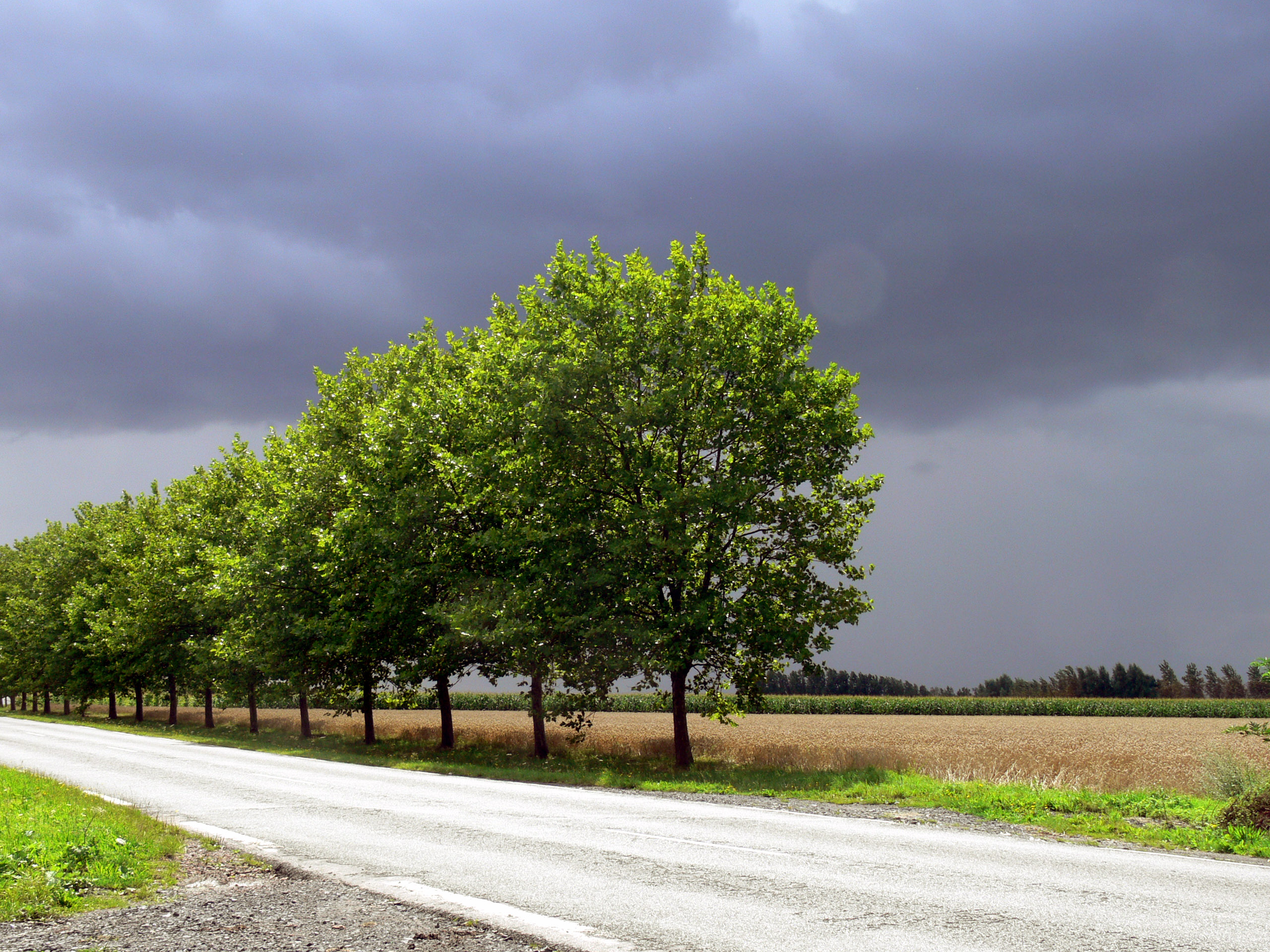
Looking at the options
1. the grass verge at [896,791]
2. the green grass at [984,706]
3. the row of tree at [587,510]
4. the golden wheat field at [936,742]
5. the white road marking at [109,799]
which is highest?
the row of tree at [587,510]

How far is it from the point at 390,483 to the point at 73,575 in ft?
156

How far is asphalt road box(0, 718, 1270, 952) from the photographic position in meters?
6.48

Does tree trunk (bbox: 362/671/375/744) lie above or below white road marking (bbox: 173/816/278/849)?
below

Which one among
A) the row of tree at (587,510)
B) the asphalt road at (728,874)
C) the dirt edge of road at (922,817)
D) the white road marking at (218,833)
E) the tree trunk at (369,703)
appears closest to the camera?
the asphalt road at (728,874)

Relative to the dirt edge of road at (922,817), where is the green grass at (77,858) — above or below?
above

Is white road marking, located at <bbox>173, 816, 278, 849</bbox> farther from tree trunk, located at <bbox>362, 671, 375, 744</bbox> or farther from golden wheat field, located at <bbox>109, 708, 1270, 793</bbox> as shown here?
tree trunk, located at <bbox>362, 671, 375, 744</bbox>

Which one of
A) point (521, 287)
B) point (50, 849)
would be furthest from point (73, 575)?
point (50, 849)

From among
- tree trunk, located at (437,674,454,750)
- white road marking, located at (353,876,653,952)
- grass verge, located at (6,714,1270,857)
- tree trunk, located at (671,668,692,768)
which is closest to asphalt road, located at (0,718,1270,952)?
white road marking, located at (353,876,653,952)

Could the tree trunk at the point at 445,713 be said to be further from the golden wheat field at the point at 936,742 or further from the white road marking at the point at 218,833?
the white road marking at the point at 218,833

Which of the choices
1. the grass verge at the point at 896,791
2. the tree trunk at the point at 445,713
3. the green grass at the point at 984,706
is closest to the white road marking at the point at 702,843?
the grass verge at the point at 896,791

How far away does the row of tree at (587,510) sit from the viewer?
2341 cm

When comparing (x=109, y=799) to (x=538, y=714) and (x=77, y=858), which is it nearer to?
(x=77, y=858)

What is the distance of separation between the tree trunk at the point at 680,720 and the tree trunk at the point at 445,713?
946 centimetres

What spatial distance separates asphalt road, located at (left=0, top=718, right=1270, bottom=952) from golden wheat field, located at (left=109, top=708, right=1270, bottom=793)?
352 inches
